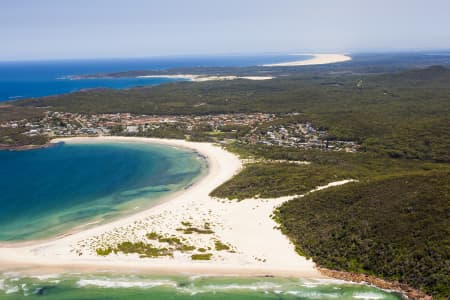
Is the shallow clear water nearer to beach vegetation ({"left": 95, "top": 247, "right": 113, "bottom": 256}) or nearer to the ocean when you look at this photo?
the ocean

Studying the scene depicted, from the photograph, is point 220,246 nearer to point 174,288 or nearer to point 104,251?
point 174,288

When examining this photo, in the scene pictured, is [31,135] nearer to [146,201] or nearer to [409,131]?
[146,201]

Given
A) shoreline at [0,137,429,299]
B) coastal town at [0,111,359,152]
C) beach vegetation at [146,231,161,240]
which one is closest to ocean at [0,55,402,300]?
shoreline at [0,137,429,299]

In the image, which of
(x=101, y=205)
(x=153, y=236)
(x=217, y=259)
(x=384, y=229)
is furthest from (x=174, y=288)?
(x=101, y=205)

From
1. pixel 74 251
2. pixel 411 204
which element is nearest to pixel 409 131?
pixel 411 204

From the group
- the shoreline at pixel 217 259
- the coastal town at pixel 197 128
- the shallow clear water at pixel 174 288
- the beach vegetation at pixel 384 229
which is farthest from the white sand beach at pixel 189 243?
the coastal town at pixel 197 128

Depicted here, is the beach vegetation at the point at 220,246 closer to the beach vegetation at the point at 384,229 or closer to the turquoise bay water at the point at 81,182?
the beach vegetation at the point at 384,229
